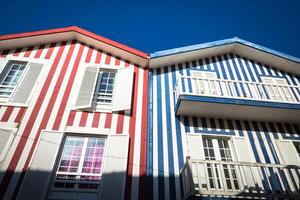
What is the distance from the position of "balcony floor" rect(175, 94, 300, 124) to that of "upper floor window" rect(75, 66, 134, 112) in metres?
2.16

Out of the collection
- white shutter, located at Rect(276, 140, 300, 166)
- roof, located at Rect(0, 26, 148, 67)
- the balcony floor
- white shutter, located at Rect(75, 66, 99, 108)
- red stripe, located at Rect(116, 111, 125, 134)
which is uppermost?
roof, located at Rect(0, 26, 148, 67)

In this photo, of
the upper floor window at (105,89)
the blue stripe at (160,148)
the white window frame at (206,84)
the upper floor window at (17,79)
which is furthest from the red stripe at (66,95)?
the white window frame at (206,84)

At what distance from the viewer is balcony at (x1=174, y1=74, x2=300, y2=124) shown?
8.39 metres

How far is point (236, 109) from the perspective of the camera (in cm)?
866

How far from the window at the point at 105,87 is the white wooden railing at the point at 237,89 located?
107 inches

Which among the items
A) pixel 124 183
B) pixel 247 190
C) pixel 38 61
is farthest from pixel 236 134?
pixel 38 61

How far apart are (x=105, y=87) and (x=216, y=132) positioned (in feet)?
15.8

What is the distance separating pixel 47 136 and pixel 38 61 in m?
3.97

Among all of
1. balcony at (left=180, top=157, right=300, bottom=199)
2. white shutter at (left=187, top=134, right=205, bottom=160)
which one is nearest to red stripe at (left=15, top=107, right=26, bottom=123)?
balcony at (left=180, top=157, right=300, bottom=199)

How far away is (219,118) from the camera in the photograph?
9047 millimetres

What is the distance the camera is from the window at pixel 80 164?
6.91 m

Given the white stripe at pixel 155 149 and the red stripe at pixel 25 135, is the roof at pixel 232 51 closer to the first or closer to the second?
the white stripe at pixel 155 149

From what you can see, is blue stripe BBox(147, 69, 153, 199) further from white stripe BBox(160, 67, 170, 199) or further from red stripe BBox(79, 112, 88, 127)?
red stripe BBox(79, 112, 88, 127)

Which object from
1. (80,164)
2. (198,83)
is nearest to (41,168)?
(80,164)
